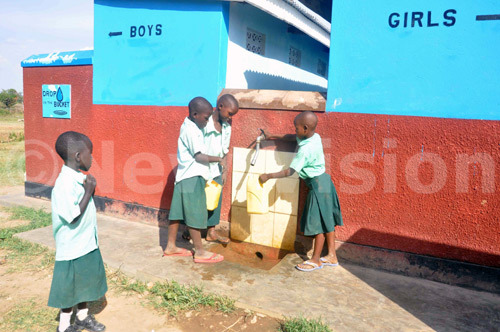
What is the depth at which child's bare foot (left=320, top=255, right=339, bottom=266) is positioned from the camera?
3.94m

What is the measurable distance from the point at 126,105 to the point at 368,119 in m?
3.18

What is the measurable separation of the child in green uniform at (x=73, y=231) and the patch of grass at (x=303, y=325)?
1.38 m

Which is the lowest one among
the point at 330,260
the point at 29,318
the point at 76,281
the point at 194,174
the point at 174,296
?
the point at 29,318

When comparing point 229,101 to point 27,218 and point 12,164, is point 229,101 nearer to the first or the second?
point 27,218

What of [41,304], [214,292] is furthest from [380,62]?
[41,304]

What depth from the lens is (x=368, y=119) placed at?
3840 millimetres

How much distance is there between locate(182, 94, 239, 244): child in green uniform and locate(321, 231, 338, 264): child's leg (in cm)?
120

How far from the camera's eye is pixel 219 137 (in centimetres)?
425

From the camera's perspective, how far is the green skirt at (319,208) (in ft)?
12.5

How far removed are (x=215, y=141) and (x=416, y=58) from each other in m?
2.13

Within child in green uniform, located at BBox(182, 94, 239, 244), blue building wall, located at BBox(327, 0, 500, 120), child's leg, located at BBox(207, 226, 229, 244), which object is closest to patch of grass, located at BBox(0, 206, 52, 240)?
child's leg, located at BBox(207, 226, 229, 244)

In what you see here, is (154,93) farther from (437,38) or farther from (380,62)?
(437,38)

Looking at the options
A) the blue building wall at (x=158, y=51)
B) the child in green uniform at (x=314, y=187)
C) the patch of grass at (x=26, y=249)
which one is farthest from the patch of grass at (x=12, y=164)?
the child in green uniform at (x=314, y=187)

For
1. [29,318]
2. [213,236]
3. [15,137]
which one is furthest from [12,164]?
[29,318]
